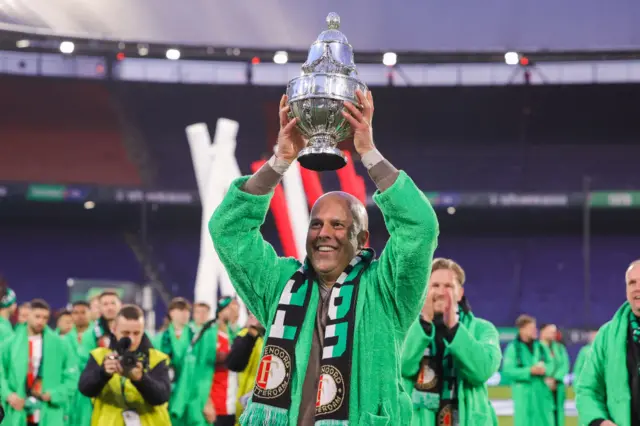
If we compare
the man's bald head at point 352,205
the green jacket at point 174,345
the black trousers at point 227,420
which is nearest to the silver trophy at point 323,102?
the man's bald head at point 352,205

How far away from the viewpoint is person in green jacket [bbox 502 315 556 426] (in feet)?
44.4

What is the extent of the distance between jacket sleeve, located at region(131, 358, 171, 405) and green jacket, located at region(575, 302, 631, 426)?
3.38m

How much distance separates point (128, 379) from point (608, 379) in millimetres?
3873

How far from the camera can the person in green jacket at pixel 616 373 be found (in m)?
5.39

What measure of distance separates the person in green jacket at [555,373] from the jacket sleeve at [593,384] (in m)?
8.21

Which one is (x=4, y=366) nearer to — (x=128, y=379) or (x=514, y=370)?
(x=128, y=379)

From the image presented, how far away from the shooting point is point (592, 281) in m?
32.2

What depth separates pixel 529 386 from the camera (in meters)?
13.7

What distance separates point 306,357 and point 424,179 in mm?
28939

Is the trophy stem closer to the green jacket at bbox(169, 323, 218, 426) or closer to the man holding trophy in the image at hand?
the man holding trophy

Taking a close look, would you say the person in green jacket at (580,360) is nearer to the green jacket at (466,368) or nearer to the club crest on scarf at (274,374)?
the green jacket at (466,368)

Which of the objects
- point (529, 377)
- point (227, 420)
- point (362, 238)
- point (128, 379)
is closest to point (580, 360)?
point (529, 377)

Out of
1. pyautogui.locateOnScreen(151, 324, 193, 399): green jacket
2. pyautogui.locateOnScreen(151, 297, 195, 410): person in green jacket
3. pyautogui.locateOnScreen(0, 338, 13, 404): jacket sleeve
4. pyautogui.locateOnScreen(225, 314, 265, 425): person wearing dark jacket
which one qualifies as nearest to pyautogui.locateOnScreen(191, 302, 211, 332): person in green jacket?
pyautogui.locateOnScreen(151, 297, 195, 410): person in green jacket

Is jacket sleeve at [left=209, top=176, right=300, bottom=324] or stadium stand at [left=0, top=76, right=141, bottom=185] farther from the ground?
stadium stand at [left=0, top=76, right=141, bottom=185]
